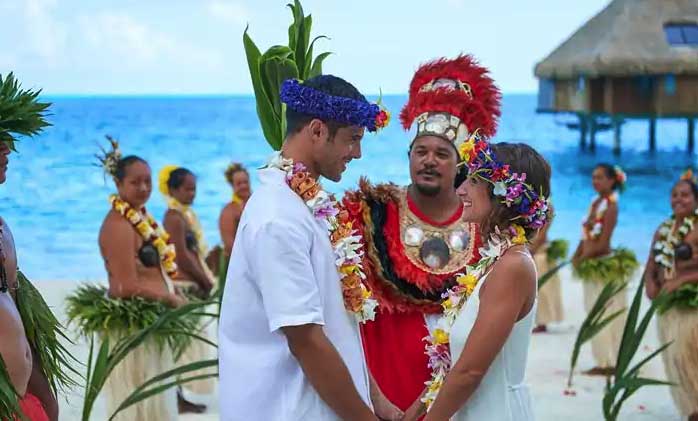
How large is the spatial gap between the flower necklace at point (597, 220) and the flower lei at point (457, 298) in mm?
4649

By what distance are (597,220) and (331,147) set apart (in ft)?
17.6

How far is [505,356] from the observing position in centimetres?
282

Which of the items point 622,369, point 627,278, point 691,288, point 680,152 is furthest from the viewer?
point 680,152

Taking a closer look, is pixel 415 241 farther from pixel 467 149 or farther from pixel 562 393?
pixel 562 393

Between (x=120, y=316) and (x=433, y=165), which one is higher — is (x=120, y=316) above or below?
below

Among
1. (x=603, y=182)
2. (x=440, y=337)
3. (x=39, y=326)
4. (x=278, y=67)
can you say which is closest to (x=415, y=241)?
(x=440, y=337)

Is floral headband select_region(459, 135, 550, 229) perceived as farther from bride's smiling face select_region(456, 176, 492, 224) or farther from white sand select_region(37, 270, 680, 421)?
white sand select_region(37, 270, 680, 421)

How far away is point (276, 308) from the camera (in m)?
2.49

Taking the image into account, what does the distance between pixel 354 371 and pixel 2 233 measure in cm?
79

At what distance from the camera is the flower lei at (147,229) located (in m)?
5.38

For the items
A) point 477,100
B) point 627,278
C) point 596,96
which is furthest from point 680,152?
point 477,100

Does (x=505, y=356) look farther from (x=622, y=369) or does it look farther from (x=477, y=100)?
(x=477, y=100)

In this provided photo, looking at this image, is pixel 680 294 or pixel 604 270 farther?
pixel 604 270

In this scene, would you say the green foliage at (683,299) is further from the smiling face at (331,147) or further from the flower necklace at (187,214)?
the smiling face at (331,147)
